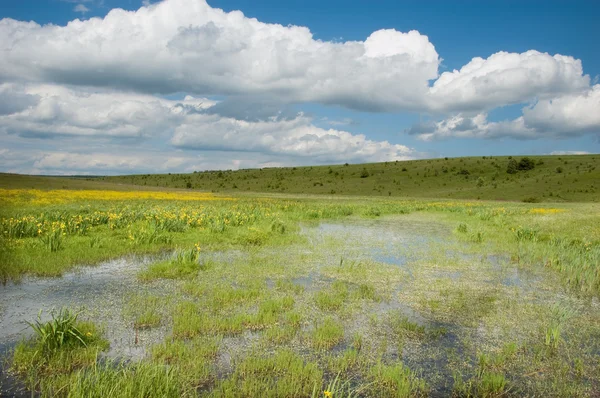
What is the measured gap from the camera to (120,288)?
9.99 meters

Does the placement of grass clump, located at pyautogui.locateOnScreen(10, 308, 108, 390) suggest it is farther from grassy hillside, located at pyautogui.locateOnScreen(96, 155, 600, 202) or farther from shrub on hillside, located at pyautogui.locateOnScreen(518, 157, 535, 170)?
shrub on hillside, located at pyautogui.locateOnScreen(518, 157, 535, 170)

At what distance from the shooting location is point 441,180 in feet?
303

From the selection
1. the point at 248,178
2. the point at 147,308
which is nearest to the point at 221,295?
the point at 147,308

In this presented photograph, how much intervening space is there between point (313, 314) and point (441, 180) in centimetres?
9025

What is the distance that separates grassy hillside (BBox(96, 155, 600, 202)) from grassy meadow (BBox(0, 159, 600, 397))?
58.9 metres

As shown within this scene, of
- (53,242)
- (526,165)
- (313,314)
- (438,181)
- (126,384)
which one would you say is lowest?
(313,314)

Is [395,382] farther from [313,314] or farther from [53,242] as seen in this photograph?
[53,242]

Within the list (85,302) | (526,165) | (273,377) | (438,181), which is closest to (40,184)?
(85,302)

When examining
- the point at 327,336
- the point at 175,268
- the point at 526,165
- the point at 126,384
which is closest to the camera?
the point at 126,384

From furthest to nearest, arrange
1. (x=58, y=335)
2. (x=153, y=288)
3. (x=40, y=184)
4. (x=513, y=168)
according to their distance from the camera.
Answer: (x=513, y=168) → (x=40, y=184) → (x=153, y=288) → (x=58, y=335)

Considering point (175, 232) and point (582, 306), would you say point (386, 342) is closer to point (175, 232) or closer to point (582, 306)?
point (582, 306)

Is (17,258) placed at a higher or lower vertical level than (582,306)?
higher

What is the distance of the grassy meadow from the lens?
5605 mm

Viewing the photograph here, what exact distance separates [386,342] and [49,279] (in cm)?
897
